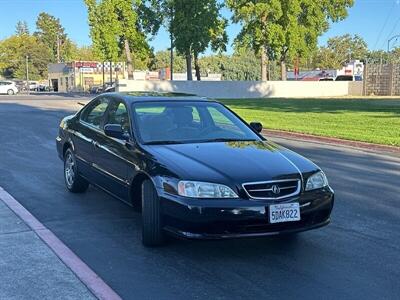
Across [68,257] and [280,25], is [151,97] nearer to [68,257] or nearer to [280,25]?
[68,257]

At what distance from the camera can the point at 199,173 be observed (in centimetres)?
484

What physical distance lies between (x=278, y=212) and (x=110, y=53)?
41709mm

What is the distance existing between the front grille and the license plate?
0.09 metres

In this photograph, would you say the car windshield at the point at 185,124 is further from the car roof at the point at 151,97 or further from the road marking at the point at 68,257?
the road marking at the point at 68,257

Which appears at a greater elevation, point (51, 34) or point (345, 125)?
point (51, 34)

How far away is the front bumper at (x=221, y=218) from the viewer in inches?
183

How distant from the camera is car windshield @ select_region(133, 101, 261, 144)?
19.2 ft

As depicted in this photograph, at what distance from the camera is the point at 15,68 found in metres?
123

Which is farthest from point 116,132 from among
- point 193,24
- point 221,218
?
point 193,24

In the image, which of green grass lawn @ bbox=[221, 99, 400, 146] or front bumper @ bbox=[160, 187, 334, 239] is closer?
front bumper @ bbox=[160, 187, 334, 239]

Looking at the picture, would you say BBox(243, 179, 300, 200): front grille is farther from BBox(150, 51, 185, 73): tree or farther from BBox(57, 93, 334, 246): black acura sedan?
BBox(150, 51, 185, 73): tree

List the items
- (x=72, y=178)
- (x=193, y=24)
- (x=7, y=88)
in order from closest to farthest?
1. (x=72, y=178)
2. (x=193, y=24)
3. (x=7, y=88)

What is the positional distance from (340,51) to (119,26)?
91.4 metres

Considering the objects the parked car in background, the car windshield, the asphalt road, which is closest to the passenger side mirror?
the car windshield
